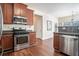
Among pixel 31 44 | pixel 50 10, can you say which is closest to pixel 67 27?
pixel 50 10

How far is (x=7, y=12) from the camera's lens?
2.40 meters

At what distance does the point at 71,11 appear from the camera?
2268mm

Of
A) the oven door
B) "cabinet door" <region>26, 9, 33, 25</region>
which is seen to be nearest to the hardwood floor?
the oven door

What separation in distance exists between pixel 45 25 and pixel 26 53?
0.76 metres

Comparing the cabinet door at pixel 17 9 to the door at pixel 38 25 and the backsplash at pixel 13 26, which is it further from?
the door at pixel 38 25

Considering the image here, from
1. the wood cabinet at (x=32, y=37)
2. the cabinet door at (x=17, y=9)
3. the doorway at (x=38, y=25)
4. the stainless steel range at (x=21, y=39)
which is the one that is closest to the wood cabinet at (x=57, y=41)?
the doorway at (x=38, y=25)

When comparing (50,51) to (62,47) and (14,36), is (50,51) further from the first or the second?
(14,36)

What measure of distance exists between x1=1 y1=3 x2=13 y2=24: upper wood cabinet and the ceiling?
0.43 meters

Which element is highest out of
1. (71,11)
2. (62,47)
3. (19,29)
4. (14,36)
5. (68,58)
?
(71,11)

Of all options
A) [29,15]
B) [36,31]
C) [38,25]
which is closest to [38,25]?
[38,25]

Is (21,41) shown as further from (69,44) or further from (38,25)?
(69,44)

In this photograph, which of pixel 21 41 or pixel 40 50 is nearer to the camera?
pixel 40 50

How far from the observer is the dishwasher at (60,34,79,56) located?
2.32 meters

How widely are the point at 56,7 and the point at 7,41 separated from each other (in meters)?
1.34
